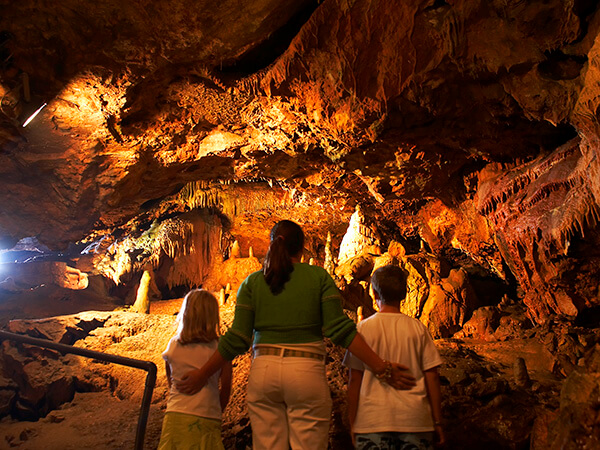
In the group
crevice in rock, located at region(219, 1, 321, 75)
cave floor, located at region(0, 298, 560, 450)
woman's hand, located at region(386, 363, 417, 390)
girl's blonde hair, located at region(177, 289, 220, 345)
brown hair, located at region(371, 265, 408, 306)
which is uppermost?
crevice in rock, located at region(219, 1, 321, 75)

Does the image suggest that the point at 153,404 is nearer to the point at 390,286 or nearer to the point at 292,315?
the point at 292,315

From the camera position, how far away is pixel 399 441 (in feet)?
5.99

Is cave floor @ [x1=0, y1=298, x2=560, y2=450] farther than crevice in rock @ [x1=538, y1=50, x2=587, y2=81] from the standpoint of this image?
No

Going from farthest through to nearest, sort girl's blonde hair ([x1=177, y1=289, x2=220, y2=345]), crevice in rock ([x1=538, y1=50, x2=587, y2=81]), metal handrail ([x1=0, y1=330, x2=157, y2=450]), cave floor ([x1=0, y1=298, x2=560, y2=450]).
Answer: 1. crevice in rock ([x1=538, y1=50, x2=587, y2=81])
2. cave floor ([x1=0, y1=298, x2=560, y2=450])
3. metal handrail ([x1=0, y1=330, x2=157, y2=450])
4. girl's blonde hair ([x1=177, y1=289, x2=220, y2=345])

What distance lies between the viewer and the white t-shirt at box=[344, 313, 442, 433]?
1.84 m

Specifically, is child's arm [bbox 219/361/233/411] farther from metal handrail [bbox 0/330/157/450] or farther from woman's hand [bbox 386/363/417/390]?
woman's hand [bbox 386/363/417/390]

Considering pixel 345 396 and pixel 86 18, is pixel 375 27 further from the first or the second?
pixel 345 396

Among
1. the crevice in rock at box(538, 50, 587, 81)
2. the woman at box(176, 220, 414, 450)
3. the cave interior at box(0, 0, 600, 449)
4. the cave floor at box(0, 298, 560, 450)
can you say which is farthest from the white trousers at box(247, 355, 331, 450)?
the crevice in rock at box(538, 50, 587, 81)

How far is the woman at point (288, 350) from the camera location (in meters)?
1.86

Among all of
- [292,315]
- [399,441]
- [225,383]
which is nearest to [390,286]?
[292,315]

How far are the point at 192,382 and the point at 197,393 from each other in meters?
0.08

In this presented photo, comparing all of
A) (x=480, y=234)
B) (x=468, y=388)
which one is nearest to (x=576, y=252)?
(x=480, y=234)

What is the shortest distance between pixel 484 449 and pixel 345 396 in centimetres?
114

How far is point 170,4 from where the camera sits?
13.6 feet
